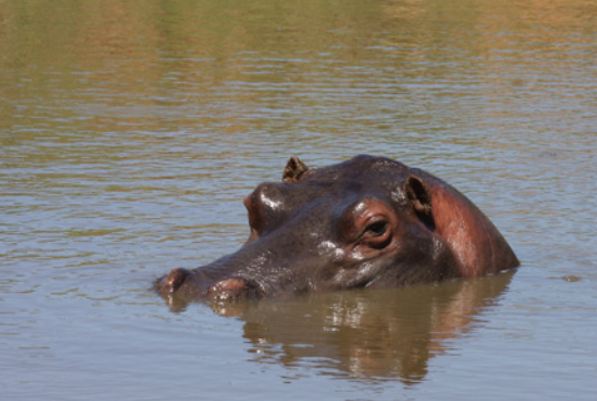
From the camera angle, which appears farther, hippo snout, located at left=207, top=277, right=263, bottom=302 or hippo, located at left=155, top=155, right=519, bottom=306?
hippo, located at left=155, top=155, right=519, bottom=306

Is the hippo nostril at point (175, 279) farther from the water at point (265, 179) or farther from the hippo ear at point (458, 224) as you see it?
the hippo ear at point (458, 224)

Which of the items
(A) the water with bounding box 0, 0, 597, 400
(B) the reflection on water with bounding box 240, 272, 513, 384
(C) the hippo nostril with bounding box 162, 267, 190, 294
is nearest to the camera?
(A) the water with bounding box 0, 0, 597, 400

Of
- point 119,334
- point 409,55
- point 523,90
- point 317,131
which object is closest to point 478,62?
point 409,55

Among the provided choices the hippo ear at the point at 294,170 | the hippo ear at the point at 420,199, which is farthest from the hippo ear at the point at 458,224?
the hippo ear at the point at 294,170

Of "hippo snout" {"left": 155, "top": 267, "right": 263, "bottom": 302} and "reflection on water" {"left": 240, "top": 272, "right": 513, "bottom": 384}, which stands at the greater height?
"hippo snout" {"left": 155, "top": 267, "right": 263, "bottom": 302}

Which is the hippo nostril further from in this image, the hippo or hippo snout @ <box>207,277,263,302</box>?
hippo snout @ <box>207,277,263,302</box>

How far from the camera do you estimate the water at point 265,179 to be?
8195mm

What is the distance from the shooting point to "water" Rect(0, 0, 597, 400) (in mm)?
8195

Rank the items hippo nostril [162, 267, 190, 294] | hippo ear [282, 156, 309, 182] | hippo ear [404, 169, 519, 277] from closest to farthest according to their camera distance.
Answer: hippo nostril [162, 267, 190, 294]
hippo ear [404, 169, 519, 277]
hippo ear [282, 156, 309, 182]

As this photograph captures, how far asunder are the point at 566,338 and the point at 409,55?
1680cm

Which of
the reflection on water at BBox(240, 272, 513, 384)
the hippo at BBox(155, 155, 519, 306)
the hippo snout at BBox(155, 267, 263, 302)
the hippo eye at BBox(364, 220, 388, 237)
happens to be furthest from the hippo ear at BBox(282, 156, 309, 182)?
the hippo snout at BBox(155, 267, 263, 302)

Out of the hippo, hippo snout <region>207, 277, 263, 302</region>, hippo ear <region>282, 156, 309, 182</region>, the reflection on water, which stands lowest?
the reflection on water

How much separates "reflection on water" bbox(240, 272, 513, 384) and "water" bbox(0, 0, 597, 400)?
2 cm

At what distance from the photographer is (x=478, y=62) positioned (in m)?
24.5
